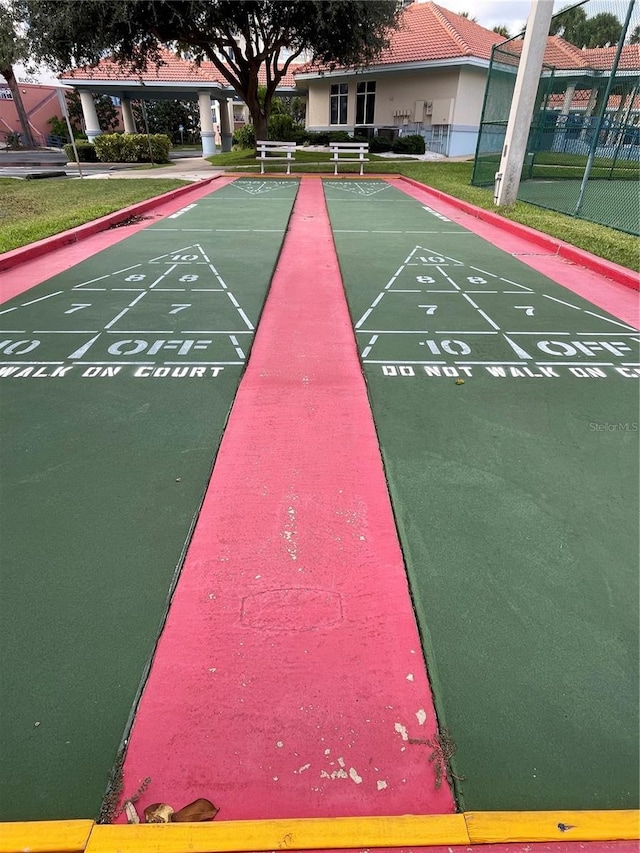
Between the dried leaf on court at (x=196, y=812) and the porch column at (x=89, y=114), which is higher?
the porch column at (x=89, y=114)

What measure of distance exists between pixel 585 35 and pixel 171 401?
62.6m

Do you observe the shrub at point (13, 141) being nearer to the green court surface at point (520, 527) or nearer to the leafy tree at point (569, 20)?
the leafy tree at point (569, 20)

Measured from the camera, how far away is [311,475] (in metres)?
3.04

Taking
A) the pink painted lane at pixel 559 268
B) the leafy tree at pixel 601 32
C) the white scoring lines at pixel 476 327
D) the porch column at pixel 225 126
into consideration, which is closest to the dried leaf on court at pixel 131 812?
the white scoring lines at pixel 476 327

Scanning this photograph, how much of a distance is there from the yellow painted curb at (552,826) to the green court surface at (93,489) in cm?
113

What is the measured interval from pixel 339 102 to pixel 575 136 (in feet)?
67.1

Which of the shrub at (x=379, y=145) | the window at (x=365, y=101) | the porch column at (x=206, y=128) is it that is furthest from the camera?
the window at (x=365, y=101)

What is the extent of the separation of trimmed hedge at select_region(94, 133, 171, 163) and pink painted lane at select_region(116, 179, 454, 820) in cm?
2920

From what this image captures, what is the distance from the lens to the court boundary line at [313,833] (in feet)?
4.69

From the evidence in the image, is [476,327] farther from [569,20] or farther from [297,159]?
[297,159]

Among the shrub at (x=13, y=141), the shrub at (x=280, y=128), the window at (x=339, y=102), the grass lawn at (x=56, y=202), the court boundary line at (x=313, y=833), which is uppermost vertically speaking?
the window at (x=339, y=102)

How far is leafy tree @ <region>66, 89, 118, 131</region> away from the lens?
152 feet

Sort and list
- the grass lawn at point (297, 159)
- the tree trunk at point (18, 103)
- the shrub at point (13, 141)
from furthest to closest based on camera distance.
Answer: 1. the shrub at point (13, 141)
2. the tree trunk at point (18, 103)
3. the grass lawn at point (297, 159)

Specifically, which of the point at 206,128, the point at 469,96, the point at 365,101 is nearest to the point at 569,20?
the point at 469,96
